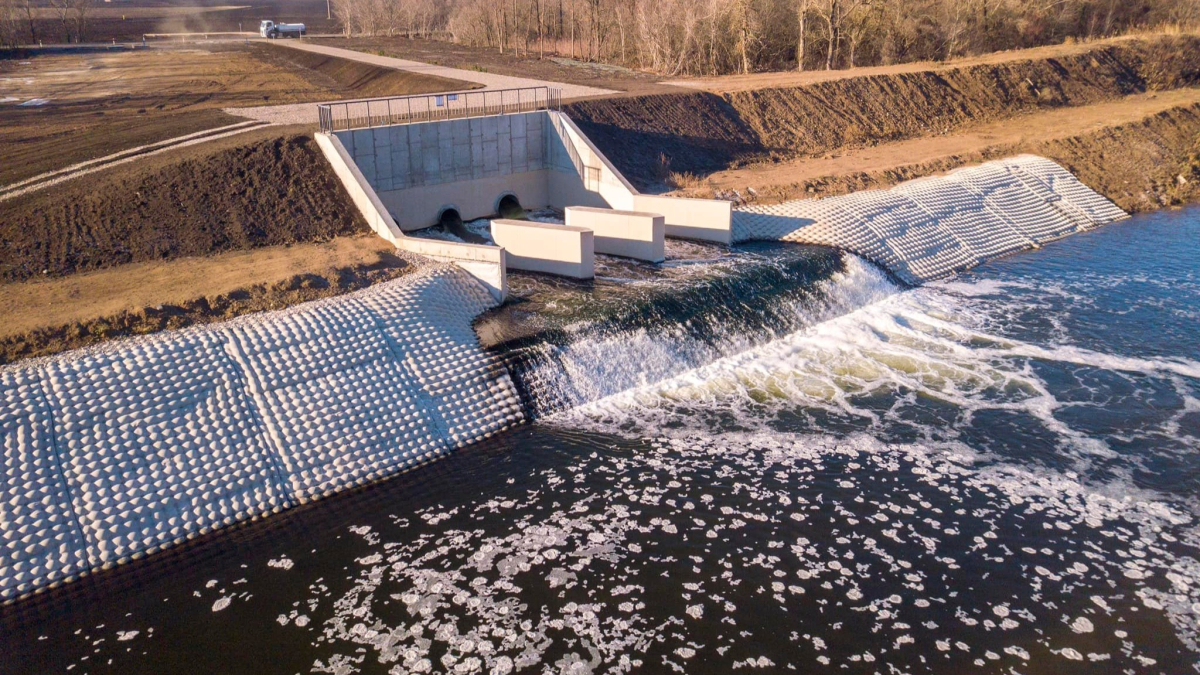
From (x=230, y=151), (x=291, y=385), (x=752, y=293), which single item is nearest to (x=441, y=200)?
(x=230, y=151)

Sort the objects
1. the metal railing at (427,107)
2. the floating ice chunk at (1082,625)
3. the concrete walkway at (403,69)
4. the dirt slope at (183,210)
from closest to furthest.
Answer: the floating ice chunk at (1082,625) → the dirt slope at (183,210) → the metal railing at (427,107) → the concrete walkway at (403,69)

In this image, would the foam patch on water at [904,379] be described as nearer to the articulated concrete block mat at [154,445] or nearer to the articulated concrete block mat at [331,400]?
the articulated concrete block mat at [331,400]

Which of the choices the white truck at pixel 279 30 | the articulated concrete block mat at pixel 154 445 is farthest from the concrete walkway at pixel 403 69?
the white truck at pixel 279 30

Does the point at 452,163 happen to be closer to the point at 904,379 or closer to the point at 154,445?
the point at 154,445

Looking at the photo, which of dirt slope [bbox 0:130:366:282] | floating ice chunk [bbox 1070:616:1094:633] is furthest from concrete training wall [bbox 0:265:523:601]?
floating ice chunk [bbox 1070:616:1094:633]

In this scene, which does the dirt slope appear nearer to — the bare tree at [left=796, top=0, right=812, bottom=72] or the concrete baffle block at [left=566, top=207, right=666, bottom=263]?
the concrete baffle block at [left=566, top=207, right=666, bottom=263]

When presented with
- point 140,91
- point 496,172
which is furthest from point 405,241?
point 140,91

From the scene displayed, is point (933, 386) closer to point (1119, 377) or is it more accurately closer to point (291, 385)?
point (1119, 377)

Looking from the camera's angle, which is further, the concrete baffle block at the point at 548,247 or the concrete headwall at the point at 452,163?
the concrete headwall at the point at 452,163
